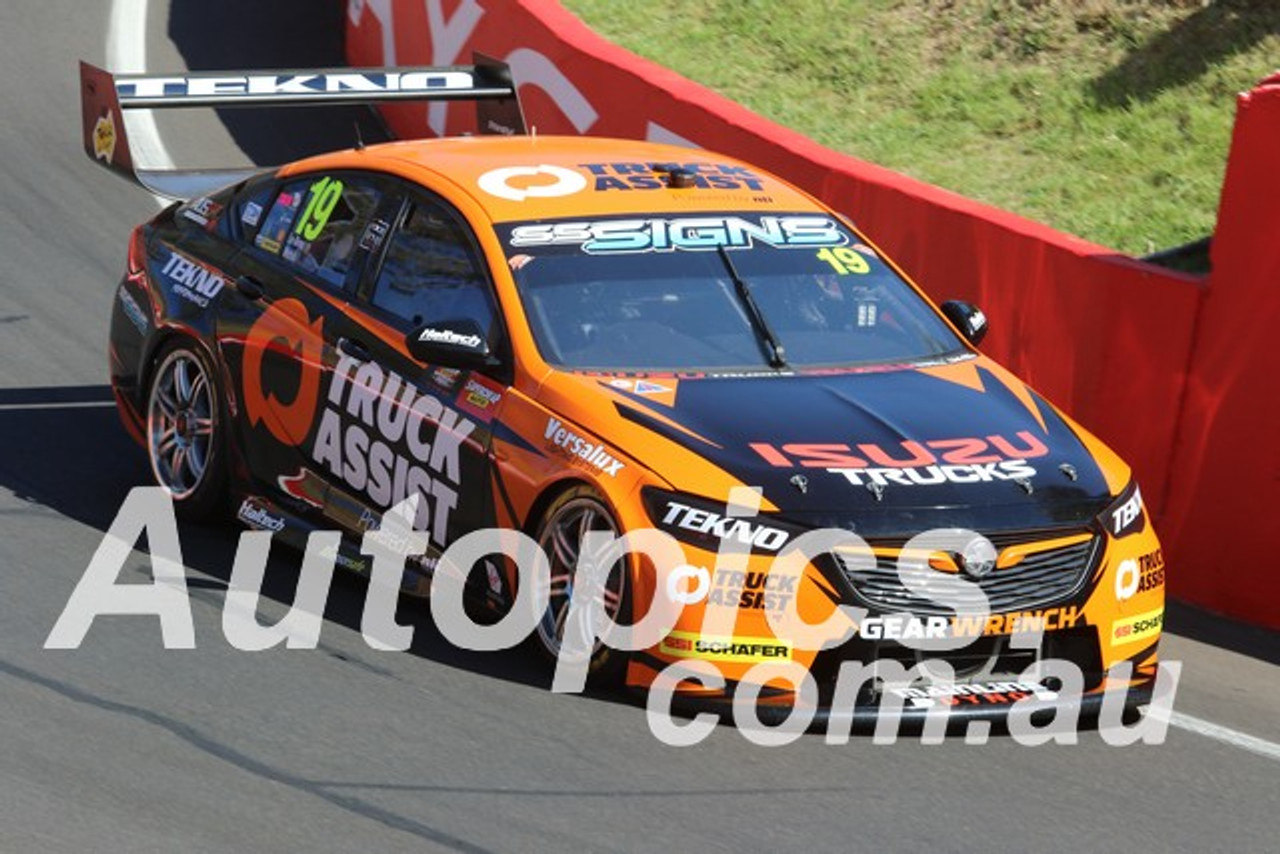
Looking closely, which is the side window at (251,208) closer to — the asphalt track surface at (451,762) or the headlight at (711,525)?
the asphalt track surface at (451,762)

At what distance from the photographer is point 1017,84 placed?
47.7ft

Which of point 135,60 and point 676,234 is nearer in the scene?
point 676,234

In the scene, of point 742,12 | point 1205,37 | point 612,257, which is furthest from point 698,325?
point 742,12

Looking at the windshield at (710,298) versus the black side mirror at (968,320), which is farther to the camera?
the black side mirror at (968,320)

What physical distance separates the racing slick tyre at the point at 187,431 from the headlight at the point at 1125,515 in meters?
3.40

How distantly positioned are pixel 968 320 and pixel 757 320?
90 cm

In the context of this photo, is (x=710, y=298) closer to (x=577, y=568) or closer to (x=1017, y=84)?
(x=577, y=568)

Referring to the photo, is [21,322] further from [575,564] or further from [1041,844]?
[1041,844]

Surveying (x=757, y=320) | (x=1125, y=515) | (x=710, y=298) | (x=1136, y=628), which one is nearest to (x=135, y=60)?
(x=710, y=298)

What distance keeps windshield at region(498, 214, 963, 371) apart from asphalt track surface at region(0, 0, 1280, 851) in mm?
1114

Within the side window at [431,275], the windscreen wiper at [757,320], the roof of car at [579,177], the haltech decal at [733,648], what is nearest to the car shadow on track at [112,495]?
the haltech decal at [733,648]

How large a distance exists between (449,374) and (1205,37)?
24.8 feet

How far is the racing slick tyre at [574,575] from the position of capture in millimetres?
7008

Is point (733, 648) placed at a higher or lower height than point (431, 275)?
lower
